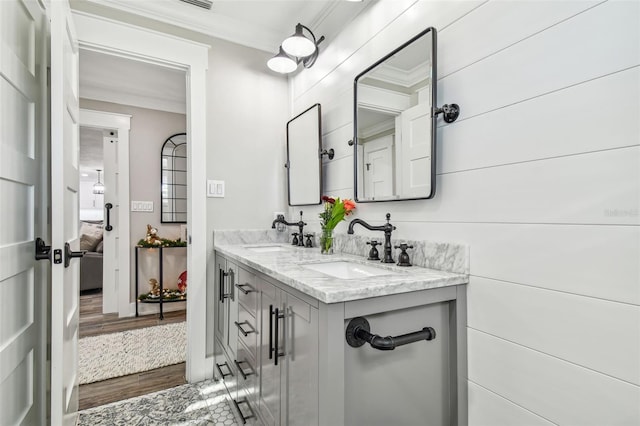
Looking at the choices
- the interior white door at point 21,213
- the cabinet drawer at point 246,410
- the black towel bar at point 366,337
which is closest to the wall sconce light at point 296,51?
the interior white door at point 21,213

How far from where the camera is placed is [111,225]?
351 cm

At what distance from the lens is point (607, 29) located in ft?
2.68

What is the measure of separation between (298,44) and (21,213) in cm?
155

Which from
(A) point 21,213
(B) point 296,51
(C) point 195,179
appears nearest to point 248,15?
(B) point 296,51

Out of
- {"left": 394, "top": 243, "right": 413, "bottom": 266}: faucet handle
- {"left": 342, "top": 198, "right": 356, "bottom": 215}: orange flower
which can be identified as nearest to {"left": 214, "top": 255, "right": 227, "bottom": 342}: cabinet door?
{"left": 342, "top": 198, "right": 356, "bottom": 215}: orange flower

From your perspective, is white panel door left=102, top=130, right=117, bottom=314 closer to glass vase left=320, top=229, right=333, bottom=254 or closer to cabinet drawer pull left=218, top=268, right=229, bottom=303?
cabinet drawer pull left=218, top=268, right=229, bottom=303

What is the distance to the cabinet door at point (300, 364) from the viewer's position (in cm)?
96

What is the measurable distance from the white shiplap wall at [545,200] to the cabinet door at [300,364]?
2.00 feet

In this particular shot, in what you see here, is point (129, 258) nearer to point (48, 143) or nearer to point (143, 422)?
point (143, 422)

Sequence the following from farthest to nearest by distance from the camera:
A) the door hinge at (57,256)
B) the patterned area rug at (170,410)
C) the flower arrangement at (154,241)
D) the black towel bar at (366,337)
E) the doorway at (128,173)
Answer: the flower arrangement at (154,241) → the doorway at (128,173) → the patterned area rug at (170,410) → the door hinge at (57,256) → the black towel bar at (366,337)

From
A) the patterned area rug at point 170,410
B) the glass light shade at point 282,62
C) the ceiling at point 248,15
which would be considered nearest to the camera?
the patterned area rug at point 170,410

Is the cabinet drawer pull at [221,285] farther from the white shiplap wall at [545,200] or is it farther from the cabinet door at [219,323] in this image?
the white shiplap wall at [545,200]

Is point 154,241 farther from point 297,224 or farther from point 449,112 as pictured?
point 449,112

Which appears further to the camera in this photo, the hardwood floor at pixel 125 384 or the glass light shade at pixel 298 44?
the hardwood floor at pixel 125 384
